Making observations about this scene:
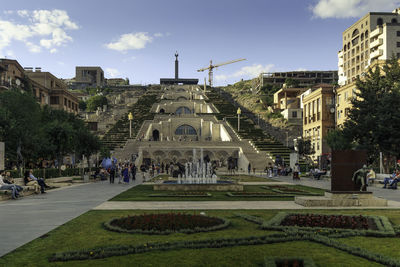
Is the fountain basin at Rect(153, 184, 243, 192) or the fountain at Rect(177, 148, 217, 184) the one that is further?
the fountain at Rect(177, 148, 217, 184)

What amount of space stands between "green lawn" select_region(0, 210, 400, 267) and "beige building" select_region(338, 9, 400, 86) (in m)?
64.0

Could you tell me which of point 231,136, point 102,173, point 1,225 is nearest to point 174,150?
point 231,136

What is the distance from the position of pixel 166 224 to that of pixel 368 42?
82538mm

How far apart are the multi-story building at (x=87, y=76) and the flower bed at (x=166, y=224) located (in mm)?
185707

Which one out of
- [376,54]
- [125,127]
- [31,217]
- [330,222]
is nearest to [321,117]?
[376,54]

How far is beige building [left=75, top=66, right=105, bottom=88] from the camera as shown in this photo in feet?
622

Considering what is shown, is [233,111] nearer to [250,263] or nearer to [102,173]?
[102,173]

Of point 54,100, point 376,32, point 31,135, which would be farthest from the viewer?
point 376,32

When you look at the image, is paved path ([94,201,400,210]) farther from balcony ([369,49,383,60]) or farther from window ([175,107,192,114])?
window ([175,107,192,114])

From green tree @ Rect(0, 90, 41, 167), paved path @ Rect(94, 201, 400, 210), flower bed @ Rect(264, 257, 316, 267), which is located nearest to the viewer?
flower bed @ Rect(264, 257, 316, 267)

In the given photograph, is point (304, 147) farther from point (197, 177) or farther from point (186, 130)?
point (186, 130)

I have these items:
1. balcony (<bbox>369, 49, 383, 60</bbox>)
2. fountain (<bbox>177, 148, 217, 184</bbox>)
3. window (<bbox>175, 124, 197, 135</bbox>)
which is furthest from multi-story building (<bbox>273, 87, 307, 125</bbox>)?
fountain (<bbox>177, 148, 217, 184</bbox>)

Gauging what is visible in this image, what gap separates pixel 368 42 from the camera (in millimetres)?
81500

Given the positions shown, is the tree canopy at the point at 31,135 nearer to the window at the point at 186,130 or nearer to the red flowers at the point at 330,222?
the red flowers at the point at 330,222
